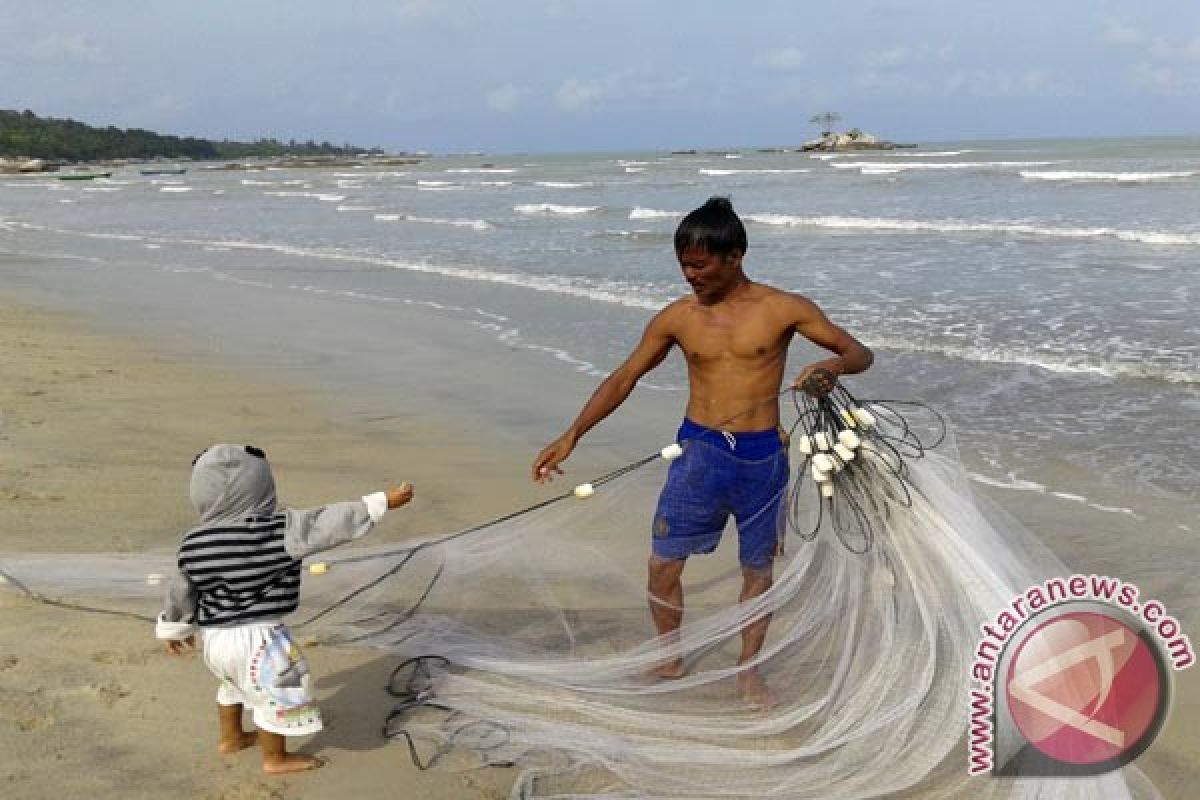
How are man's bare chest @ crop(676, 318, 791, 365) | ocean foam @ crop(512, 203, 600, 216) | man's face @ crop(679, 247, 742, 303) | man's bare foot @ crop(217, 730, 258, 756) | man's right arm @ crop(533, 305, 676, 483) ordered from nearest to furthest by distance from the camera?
man's bare foot @ crop(217, 730, 258, 756) → man's face @ crop(679, 247, 742, 303) → man's bare chest @ crop(676, 318, 791, 365) → man's right arm @ crop(533, 305, 676, 483) → ocean foam @ crop(512, 203, 600, 216)

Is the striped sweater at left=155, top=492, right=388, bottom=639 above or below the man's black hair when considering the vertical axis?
below

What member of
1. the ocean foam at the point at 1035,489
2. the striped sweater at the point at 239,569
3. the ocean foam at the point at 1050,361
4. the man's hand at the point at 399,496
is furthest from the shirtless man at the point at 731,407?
the ocean foam at the point at 1050,361

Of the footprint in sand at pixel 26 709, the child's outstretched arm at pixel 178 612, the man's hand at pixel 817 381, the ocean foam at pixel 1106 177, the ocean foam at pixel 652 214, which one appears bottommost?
the footprint in sand at pixel 26 709

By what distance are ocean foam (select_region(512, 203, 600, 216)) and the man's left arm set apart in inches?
1054

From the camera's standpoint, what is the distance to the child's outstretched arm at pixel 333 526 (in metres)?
2.95

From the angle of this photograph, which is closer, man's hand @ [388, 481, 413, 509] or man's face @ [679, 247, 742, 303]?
man's hand @ [388, 481, 413, 509]

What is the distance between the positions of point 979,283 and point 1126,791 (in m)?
11.7

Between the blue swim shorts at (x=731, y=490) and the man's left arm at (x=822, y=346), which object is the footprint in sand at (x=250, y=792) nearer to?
the blue swim shorts at (x=731, y=490)

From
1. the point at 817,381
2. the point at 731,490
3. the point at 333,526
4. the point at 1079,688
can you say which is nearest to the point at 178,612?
the point at 333,526

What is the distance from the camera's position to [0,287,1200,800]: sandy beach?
3.12 m

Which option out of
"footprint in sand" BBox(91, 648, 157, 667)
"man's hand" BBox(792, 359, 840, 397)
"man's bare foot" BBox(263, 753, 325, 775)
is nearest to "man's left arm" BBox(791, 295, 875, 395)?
"man's hand" BBox(792, 359, 840, 397)

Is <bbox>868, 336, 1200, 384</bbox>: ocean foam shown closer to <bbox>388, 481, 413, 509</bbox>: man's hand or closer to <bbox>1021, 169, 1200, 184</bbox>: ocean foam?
<bbox>388, 481, 413, 509</bbox>: man's hand

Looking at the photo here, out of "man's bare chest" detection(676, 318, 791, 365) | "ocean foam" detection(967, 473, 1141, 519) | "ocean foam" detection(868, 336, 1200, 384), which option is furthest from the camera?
"ocean foam" detection(868, 336, 1200, 384)

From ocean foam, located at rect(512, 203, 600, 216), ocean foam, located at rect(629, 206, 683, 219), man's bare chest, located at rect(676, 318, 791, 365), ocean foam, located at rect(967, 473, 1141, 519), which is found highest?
man's bare chest, located at rect(676, 318, 791, 365)
